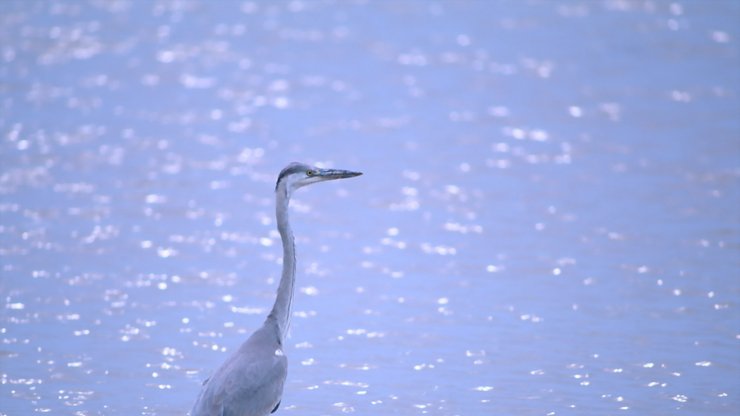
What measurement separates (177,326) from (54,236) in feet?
10.1

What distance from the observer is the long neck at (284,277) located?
8125 millimetres

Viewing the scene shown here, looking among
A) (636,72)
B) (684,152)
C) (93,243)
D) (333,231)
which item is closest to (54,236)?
(93,243)

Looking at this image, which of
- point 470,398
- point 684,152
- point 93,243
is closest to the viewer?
point 470,398

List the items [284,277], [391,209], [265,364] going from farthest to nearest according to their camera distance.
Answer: [391,209] → [284,277] → [265,364]

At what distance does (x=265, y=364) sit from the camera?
25.7 feet

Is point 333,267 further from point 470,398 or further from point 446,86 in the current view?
point 446,86

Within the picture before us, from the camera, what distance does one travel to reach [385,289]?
39.8 ft

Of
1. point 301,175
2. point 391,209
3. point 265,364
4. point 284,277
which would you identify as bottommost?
point 265,364

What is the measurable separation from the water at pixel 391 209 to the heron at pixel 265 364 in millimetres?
1247

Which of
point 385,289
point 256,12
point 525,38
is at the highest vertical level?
point 256,12

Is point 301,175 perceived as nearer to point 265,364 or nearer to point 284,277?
point 284,277

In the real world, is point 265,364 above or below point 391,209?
below

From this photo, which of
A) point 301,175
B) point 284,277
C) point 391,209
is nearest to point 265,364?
point 284,277

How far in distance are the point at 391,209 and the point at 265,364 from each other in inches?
278
